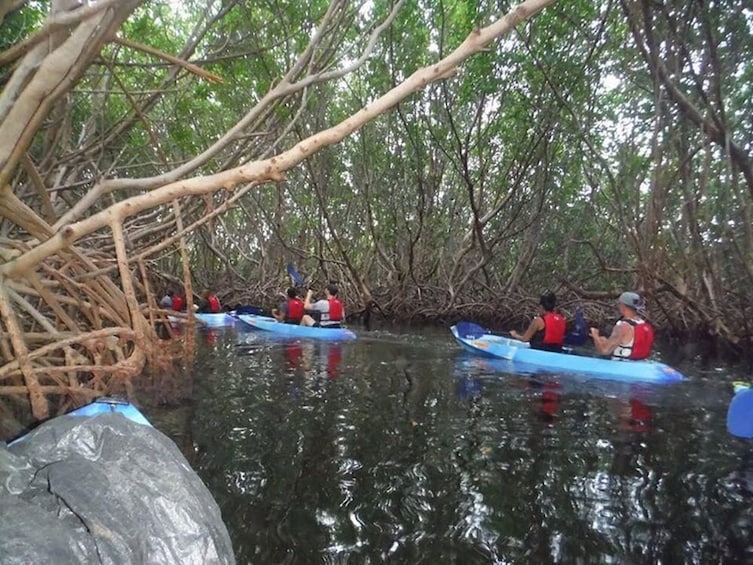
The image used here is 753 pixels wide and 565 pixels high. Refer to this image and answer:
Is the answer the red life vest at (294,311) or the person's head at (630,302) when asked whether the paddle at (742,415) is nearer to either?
the person's head at (630,302)

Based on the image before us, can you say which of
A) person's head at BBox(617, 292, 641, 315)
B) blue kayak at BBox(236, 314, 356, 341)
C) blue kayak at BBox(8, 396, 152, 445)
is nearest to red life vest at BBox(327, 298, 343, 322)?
blue kayak at BBox(236, 314, 356, 341)

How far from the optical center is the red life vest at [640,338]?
25.4 ft

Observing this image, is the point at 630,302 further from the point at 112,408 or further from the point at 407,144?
the point at 407,144

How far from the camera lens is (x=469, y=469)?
4.24 metres

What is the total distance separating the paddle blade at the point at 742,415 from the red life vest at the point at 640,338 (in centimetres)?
279

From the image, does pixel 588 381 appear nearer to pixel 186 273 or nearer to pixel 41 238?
pixel 186 273

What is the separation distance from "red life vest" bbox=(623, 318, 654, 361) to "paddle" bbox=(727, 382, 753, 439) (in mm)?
2779

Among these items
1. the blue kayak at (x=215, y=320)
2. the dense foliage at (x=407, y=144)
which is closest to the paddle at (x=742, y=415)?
the dense foliage at (x=407, y=144)

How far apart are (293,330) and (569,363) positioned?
553 cm

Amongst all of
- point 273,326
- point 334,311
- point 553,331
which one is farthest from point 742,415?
point 273,326

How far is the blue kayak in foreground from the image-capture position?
299 inches

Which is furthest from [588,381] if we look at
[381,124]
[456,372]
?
[381,124]

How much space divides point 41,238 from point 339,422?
2.68 metres

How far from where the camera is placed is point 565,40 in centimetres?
1031
